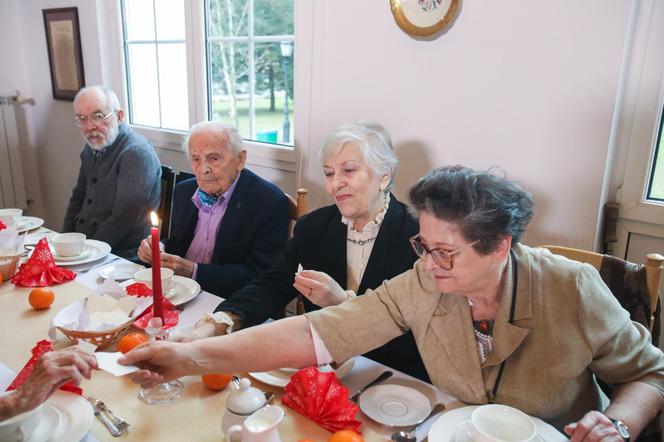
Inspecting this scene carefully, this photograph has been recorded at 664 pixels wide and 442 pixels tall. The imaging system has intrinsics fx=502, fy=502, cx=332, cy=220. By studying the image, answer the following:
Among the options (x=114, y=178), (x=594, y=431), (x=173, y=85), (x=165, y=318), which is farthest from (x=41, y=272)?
(x=173, y=85)

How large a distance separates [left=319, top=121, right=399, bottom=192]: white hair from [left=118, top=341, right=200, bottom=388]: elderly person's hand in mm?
852

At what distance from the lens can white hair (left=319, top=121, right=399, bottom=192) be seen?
1.65 meters

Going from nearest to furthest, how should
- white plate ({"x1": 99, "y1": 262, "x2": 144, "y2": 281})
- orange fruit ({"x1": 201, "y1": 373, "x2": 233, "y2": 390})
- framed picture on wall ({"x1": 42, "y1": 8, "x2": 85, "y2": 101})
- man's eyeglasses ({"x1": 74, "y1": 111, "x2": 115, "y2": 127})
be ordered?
1. orange fruit ({"x1": 201, "y1": 373, "x2": 233, "y2": 390})
2. white plate ({"x1": 99, "y1": 262, "x2": 144, "y2": 281})
3. man's eyeglasses ({"x1": 74, "y1": 111, "x2": 115, "y2": 127})
4. framed picture on wall ({"x1": 42, "y1": 8, "x2": 85, "y2": 101})

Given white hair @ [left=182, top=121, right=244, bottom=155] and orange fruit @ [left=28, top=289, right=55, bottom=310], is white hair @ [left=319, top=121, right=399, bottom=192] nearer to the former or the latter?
white hair @ [left=182, top=121, right=244, bottom=155]

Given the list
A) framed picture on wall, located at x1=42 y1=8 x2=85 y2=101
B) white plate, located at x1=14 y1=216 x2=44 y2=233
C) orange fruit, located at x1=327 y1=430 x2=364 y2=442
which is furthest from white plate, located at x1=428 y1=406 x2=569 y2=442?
framed picture on wall, located at x1=42 y1=8 x2=85 y2=101

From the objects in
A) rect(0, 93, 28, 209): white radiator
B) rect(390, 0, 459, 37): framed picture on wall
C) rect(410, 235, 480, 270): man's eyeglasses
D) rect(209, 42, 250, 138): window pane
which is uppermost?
rect(390, 0, 459, 37): framed picture on wall

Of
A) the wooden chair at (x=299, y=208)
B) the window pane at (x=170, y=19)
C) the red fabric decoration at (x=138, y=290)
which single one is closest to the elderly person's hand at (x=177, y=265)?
the red fabric decoration at (x=138, y=290)

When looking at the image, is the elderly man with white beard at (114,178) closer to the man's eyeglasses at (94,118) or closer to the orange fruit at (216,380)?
the man's eyeglasses at (94,118)

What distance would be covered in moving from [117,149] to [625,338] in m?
2.46

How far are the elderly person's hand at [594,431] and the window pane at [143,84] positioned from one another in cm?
322

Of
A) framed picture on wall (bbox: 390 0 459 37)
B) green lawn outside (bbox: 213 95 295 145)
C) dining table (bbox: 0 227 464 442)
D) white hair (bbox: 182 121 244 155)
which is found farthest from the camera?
green lawn outside (bbox: 213 95 295 145)

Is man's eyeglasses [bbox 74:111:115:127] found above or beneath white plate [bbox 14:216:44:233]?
above

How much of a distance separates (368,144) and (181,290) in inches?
29.8

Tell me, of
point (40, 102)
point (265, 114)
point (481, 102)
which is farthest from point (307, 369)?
point (40, 102)
